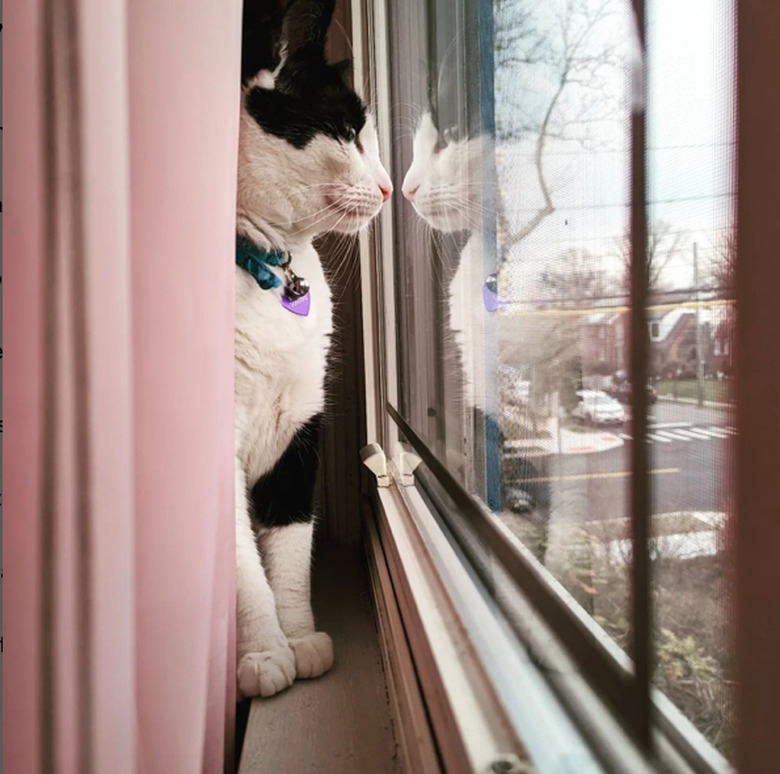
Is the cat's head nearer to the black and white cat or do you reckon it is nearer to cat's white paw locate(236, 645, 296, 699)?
the black and white cat

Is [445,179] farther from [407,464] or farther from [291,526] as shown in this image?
[291,526]

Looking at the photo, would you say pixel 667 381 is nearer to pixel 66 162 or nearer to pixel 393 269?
pixel 66 162

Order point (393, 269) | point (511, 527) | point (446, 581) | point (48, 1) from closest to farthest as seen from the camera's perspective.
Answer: point (48, 1), point (511, 527), point (446, 581), point (393, 269)

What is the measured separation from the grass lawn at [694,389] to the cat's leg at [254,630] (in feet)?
2.59

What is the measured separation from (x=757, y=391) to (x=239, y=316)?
0.88 metres

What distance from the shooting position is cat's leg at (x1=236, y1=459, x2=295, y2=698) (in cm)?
87

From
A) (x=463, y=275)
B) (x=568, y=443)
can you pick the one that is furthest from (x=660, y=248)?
(x=463, y=275)

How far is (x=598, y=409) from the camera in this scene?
329 millimetres

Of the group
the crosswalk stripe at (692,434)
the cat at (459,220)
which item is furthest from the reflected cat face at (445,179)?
the crosswalk stripe at (692,434)

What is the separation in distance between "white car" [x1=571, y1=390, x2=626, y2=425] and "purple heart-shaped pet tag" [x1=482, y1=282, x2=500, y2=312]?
0.76 feet

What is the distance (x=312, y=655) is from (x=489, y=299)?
0.61 m

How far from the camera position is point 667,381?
25 cm

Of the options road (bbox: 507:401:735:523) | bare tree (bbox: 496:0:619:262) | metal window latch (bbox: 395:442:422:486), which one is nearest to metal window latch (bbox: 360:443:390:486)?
metal window latch (bbox: 395:442:422:486)

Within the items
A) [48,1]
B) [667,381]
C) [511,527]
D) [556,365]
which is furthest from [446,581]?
[48,1]
